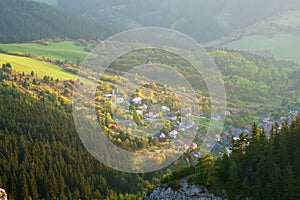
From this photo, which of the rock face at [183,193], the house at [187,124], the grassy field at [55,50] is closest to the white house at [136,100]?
the house at [187,124]

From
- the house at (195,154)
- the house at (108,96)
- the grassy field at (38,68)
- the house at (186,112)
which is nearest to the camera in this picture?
the house at (195,154)

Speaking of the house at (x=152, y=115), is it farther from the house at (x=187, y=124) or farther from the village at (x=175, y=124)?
the house at (x=187, y=124)

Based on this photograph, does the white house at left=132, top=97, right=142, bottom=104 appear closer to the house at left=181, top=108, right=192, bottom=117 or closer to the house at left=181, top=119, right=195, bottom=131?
the house at left=181, top=108, right=192, bottom=117

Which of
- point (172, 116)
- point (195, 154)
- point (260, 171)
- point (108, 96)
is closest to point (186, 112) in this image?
point (172, 116)

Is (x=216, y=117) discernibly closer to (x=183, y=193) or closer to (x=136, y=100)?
(x=136, y=100)

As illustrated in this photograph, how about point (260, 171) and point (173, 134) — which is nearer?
point (260, 171)
